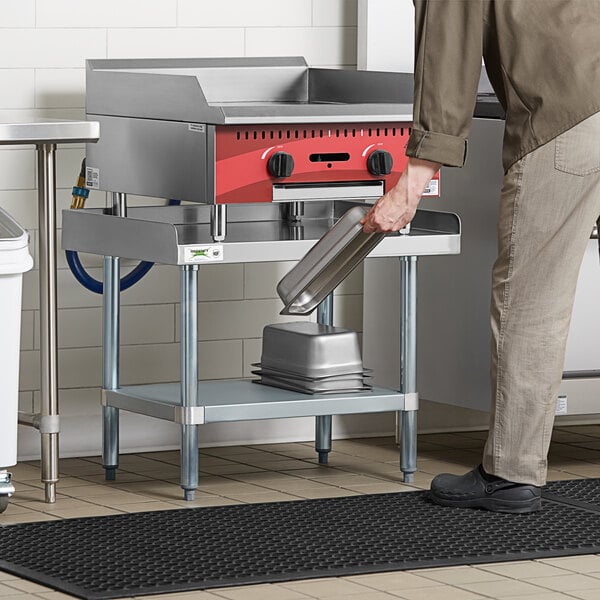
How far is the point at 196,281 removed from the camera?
4.04 m

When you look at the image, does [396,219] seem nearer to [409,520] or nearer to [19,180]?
[409,520]

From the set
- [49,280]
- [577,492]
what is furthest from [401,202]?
[577,492]

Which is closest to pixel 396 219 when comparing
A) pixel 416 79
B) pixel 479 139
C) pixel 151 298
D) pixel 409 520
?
pixel 416 79

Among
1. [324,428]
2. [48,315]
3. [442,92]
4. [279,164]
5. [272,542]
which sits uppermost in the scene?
[442,92]

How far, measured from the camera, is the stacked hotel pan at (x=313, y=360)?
4328mm

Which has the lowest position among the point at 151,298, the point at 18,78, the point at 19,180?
the point at 151,298

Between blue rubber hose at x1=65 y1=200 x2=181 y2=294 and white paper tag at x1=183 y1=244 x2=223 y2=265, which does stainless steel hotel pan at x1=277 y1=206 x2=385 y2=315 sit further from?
blue rubber hose at x1=65 y1=200 x2=181 y2=294

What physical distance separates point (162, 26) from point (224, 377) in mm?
1080

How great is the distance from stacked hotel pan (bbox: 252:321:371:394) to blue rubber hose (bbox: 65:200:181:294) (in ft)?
1.40

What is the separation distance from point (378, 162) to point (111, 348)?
0.91 meters

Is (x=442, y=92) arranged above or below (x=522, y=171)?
above

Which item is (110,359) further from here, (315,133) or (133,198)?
(315,133)

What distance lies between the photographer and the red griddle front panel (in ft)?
13.0

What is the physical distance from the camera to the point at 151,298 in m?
4.82
